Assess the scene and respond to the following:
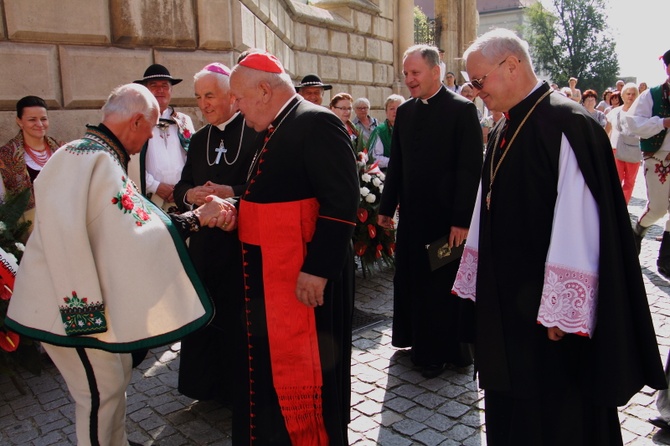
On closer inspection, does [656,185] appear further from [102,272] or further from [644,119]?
[102,272]

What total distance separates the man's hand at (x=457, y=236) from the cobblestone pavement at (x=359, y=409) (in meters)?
0.93

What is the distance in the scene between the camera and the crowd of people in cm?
262

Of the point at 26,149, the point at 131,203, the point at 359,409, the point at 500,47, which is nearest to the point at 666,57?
the point at 500,47

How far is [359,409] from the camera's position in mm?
3986

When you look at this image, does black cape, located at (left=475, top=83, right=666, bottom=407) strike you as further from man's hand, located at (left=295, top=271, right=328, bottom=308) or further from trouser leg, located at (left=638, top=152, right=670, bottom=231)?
trouser leg, located at (left=638, top=152, right=670, bottom=231)

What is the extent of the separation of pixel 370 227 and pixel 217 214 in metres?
3.66

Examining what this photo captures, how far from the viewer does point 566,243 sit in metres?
2.61

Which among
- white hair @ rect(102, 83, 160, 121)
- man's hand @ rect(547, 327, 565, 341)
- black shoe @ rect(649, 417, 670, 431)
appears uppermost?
white hair @ rect(102, 83, 160, 121)

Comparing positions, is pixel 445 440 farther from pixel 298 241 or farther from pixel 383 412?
pixel 298 241

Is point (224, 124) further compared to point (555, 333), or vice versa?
point (224, 124)

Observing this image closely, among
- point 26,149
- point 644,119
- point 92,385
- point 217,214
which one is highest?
point 644,119

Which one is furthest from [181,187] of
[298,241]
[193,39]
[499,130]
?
[193,39]

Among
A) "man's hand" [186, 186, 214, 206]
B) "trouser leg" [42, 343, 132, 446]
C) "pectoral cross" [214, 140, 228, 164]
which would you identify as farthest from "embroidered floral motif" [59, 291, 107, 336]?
"pectoral cross" [214, 140, 228, 164]

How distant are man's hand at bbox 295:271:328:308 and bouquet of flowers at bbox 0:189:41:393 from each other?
1751 millimetres
